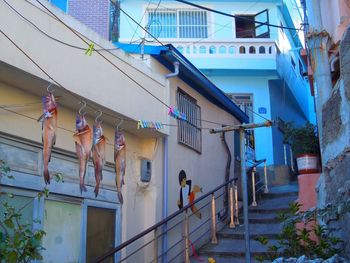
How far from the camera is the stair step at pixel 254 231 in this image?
384 inches

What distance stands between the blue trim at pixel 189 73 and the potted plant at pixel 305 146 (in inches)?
72.4

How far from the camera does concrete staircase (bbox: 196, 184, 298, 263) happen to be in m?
9.07

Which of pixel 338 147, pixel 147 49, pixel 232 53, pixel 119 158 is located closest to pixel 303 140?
pixel 338 147

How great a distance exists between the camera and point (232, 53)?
648 inches

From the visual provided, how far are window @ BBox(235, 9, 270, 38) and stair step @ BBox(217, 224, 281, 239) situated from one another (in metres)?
8.68

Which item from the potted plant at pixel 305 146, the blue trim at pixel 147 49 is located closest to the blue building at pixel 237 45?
the potted plant at pixel 305 146

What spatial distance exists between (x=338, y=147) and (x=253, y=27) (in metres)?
11.6

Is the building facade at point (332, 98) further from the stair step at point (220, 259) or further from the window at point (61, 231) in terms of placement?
the window at point (61, 231)

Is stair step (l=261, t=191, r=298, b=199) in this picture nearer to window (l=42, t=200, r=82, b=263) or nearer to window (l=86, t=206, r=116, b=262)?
window (l=86, t=206, r=116, b=262)

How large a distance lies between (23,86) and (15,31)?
2.51 ft

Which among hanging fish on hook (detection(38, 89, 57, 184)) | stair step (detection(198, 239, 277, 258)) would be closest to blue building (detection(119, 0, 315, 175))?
stair step (detection(198, 239, 277, 258))

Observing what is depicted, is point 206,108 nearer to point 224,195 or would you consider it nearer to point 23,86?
point 224,195

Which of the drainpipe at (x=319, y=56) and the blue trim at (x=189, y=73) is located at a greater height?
the blue trim at (x=189, y=73)

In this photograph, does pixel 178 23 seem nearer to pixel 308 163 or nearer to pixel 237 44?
A: pixel 237 44
